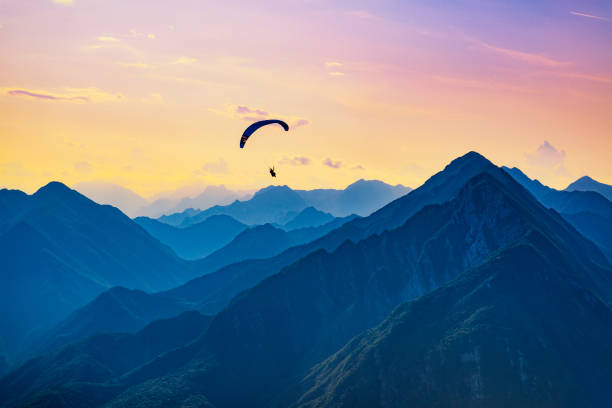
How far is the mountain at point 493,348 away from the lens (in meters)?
158

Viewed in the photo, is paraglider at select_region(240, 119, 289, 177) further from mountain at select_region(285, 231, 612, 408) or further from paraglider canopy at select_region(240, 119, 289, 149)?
mountain at select_region(285, 231, 612, 408)

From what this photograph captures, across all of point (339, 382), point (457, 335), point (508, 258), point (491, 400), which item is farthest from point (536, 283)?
point (339, 382)

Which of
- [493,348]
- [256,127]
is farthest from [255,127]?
[493,348]

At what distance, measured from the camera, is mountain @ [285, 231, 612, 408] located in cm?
15838

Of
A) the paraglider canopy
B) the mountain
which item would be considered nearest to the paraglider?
the paraglider canopy

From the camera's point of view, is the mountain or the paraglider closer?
the paraglider

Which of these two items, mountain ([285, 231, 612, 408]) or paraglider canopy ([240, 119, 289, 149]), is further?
mountain ([285, 231, 612, 408])

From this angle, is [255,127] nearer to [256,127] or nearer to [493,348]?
[256,127]

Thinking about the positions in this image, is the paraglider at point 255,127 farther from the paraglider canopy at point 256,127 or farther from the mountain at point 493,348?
the mountain at point 493,348

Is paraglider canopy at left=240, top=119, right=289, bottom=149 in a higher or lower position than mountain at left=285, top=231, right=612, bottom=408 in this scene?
higher

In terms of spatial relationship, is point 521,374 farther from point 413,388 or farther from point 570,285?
point 570,285

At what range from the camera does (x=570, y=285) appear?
188 m

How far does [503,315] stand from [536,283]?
21.1 m

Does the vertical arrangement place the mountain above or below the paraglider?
below
